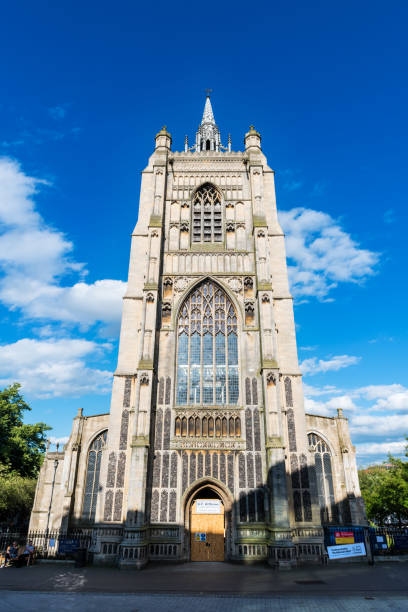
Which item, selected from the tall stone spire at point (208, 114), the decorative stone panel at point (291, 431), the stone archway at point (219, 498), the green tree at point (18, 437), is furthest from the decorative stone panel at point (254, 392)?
the tall stone spire at point (208, 114)

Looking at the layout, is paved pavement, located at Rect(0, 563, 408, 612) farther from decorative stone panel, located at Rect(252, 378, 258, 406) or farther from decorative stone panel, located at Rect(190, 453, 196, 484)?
decorative stone panel, located at Rect(252, 378, 258, 406)

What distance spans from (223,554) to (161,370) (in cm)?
918

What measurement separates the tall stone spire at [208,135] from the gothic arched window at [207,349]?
17.9 metres

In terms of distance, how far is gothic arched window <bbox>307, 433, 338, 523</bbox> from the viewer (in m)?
20.5

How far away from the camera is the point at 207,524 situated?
18.0 meters

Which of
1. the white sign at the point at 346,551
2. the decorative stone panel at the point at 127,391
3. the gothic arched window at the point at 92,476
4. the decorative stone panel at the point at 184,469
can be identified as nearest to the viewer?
the white sign at the point at 346,551

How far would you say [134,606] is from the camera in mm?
10281

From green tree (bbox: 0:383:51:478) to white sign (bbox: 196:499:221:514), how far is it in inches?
672

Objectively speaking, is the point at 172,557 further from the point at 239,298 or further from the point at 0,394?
the point at 0,394

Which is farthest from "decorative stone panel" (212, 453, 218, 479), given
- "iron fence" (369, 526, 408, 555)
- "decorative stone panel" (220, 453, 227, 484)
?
"iron fence" (369, 526, 408, 555)

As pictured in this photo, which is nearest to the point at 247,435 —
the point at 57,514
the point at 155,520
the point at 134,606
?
the point at 155,520

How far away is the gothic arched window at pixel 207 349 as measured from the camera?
20.0 m

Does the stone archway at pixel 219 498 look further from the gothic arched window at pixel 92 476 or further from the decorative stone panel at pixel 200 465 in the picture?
the gothic arched window at pixel 92 476

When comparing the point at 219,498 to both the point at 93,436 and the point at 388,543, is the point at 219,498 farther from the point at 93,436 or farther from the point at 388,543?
the point at 388,543
